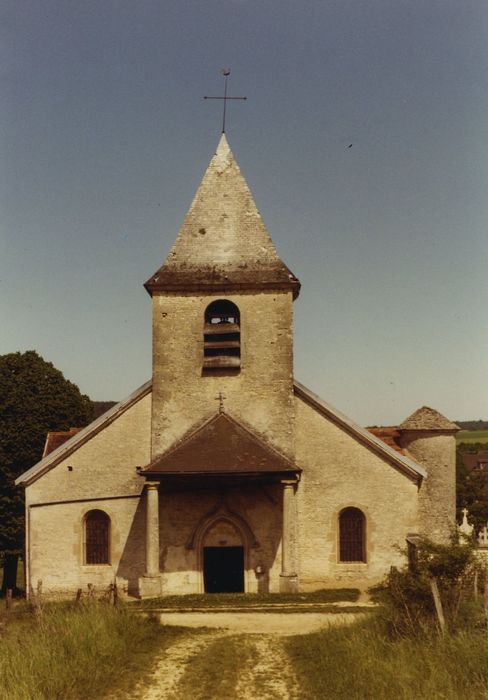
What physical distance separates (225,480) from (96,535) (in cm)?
444

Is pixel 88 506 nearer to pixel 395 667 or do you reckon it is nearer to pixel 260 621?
pixel 260 621

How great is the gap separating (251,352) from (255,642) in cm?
966

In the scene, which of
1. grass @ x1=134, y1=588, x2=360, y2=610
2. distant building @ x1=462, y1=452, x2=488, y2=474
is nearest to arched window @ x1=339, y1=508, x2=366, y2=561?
grass @ x1=134, y1=588, x2=360, y2=610

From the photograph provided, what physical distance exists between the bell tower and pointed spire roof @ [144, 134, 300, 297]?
0.03 m

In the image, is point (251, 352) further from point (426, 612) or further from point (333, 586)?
point (426, 612)

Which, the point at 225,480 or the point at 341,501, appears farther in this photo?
the point at 341,501

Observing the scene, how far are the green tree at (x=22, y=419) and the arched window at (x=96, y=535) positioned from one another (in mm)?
6871

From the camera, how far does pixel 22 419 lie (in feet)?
93.9

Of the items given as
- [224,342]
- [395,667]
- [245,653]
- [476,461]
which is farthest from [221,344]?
[476,461]

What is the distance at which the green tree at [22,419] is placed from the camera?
1086 inches

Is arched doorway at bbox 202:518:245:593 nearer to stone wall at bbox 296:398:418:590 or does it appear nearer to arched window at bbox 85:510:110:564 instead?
stone wall at bbox 296:398:418:590

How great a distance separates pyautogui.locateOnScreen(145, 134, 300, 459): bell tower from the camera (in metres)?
21.6

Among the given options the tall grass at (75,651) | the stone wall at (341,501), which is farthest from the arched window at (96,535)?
the stone wall at (341,501)

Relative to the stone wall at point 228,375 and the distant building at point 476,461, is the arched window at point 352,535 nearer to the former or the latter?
the stone wall at point 228,375
